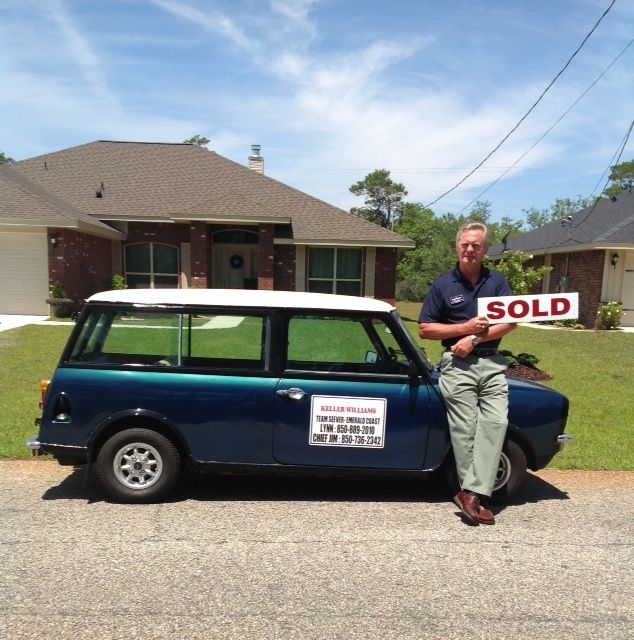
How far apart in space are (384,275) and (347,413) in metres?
14.9

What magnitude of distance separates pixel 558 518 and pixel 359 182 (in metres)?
53.4

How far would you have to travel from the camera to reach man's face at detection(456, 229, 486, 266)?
3683mm

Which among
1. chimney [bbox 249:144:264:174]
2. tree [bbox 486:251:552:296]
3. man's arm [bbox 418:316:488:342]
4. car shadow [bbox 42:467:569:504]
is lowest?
car shadow [bbox 42:467:569:504]

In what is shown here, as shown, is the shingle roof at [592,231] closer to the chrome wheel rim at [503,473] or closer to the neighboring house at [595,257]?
the neighboring house at [595,257]

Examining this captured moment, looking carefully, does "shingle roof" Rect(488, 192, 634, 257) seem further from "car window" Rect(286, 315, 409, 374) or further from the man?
"car window" Rect(286, 315, 409, 374)

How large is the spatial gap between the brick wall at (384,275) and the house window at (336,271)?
63cm

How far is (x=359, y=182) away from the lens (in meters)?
54.7

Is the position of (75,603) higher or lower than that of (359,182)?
lower

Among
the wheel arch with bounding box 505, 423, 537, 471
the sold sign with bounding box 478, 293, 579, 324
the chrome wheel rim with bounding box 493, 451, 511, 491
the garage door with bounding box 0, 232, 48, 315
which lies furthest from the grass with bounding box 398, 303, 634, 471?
the garage door with bounding box 0, 232, 48, 315

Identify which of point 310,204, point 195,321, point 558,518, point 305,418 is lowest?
point 558,518

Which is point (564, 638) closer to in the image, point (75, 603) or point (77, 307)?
point (75, 603)

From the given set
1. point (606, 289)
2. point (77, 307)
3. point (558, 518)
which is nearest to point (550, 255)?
point (606, 289)

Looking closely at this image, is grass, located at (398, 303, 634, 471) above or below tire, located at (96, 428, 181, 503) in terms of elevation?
below

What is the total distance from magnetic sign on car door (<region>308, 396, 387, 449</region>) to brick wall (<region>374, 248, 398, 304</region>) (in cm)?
1466
